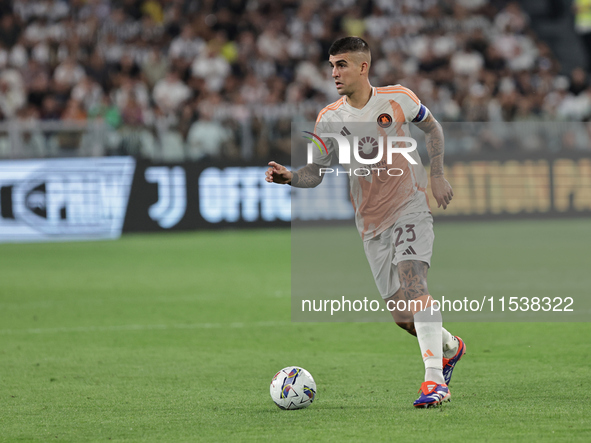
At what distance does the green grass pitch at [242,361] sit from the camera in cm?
492

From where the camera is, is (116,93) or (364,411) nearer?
(364,411)

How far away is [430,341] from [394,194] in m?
0.92

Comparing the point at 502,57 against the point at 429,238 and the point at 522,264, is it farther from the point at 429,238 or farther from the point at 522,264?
the point at 429,238

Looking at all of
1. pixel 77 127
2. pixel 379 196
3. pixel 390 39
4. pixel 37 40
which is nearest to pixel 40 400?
pixel 379 196

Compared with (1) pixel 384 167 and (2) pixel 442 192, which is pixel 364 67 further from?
(2) pixel 442 192

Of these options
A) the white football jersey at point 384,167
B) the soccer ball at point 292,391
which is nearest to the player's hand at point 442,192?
the white football jersey at point 384,167

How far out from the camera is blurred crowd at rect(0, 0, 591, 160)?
1812 cm

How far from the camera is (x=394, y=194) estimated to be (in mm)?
5668

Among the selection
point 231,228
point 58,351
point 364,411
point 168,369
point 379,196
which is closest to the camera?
point 364,411

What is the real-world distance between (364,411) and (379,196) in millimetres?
1308

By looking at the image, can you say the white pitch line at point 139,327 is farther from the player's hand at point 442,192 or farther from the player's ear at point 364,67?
the player's ear at point 364,67

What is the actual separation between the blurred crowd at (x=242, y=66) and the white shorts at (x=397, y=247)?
12294 mm

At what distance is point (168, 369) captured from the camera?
6.86m

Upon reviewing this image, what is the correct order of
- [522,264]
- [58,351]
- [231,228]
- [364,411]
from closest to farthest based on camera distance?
1. [364,411]
2. [58,351]
3. [522,264]
4. [231,228]
